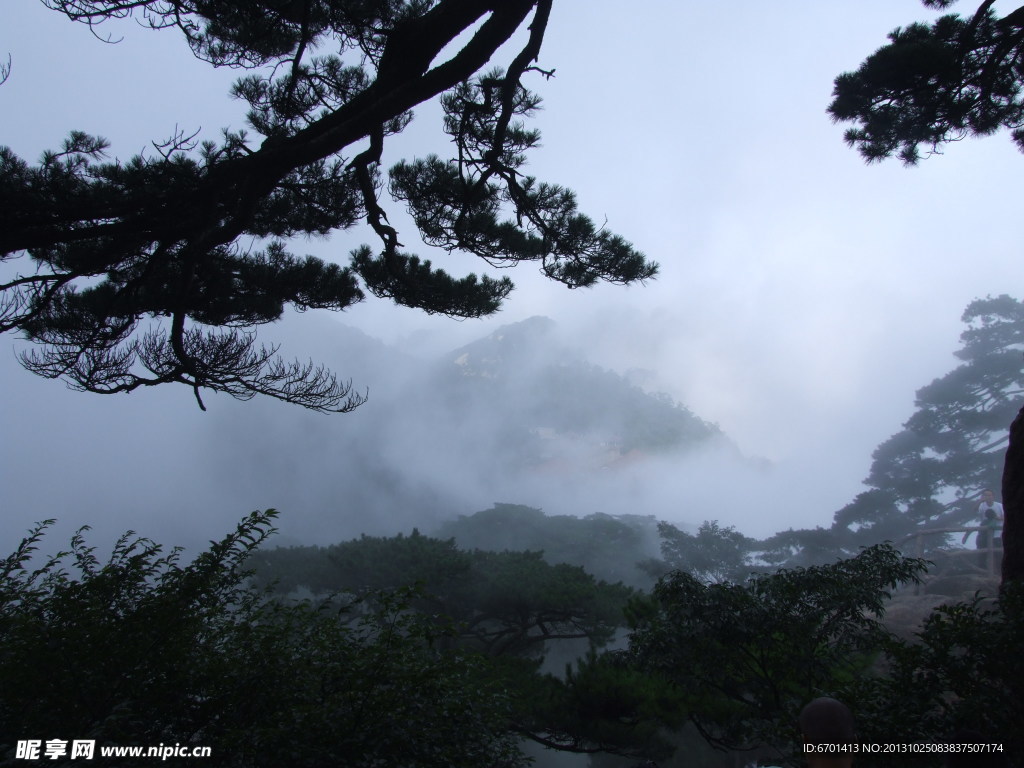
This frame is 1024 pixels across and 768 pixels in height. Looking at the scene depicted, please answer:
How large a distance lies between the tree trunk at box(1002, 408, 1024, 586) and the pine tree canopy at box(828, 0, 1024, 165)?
278 centimetres

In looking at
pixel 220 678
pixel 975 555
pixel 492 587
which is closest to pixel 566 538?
pixel 975 555

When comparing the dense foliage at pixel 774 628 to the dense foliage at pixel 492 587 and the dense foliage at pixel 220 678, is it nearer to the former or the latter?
the dense foliage at pixel 220 678

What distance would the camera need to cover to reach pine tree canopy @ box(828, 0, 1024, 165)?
4.72 m

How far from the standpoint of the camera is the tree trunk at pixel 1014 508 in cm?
428

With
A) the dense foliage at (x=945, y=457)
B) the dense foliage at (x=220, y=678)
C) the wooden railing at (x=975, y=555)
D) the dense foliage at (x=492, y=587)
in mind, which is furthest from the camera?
the dense foliage at (x=945, y=457)

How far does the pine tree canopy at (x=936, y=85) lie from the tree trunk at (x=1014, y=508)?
2.78 m

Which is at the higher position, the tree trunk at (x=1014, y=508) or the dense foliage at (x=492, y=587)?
the tree trunk at (x=1014, y=508)

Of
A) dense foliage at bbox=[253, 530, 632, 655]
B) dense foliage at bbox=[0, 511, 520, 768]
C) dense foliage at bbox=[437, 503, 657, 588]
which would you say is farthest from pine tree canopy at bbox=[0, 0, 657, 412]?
dense foliage at bbox=[437, 503, 657, 588]

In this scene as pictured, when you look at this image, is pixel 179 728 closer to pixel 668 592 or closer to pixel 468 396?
pixel 668 592

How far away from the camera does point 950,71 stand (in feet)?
15.9

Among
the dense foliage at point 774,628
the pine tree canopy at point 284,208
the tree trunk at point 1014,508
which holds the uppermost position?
the pine tree canopy at point 284,208

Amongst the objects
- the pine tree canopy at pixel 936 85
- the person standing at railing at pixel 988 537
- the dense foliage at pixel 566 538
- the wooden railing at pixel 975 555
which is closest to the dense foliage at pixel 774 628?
the pine tree canopy at pixel 936 85

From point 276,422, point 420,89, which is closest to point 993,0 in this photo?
point 420,89

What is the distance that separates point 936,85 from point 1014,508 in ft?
12.0
